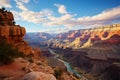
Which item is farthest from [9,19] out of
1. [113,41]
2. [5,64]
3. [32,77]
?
[113,41]

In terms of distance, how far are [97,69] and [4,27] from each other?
2297 inches

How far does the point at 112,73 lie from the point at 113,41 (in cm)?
7110

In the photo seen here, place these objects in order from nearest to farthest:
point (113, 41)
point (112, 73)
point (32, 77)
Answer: point (32, 77)
point (112, 73)
point (113, 41)

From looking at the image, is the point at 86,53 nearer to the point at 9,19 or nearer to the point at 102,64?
the point at 102,64

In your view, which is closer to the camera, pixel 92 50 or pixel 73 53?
pixel 92 50

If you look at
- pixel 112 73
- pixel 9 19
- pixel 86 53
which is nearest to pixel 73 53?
pixel 86 53

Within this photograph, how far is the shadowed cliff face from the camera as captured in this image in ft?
129

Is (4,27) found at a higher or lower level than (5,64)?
higher

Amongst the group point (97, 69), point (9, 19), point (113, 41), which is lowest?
point (97, 69)

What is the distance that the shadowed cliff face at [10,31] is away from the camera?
3931 cm

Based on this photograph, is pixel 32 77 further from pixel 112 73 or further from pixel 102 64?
pixel 102 64

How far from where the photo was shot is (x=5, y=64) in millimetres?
20812

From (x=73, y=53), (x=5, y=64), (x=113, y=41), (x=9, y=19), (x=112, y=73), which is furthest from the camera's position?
(x=113, y=41)

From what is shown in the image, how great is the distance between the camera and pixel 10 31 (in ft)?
135
